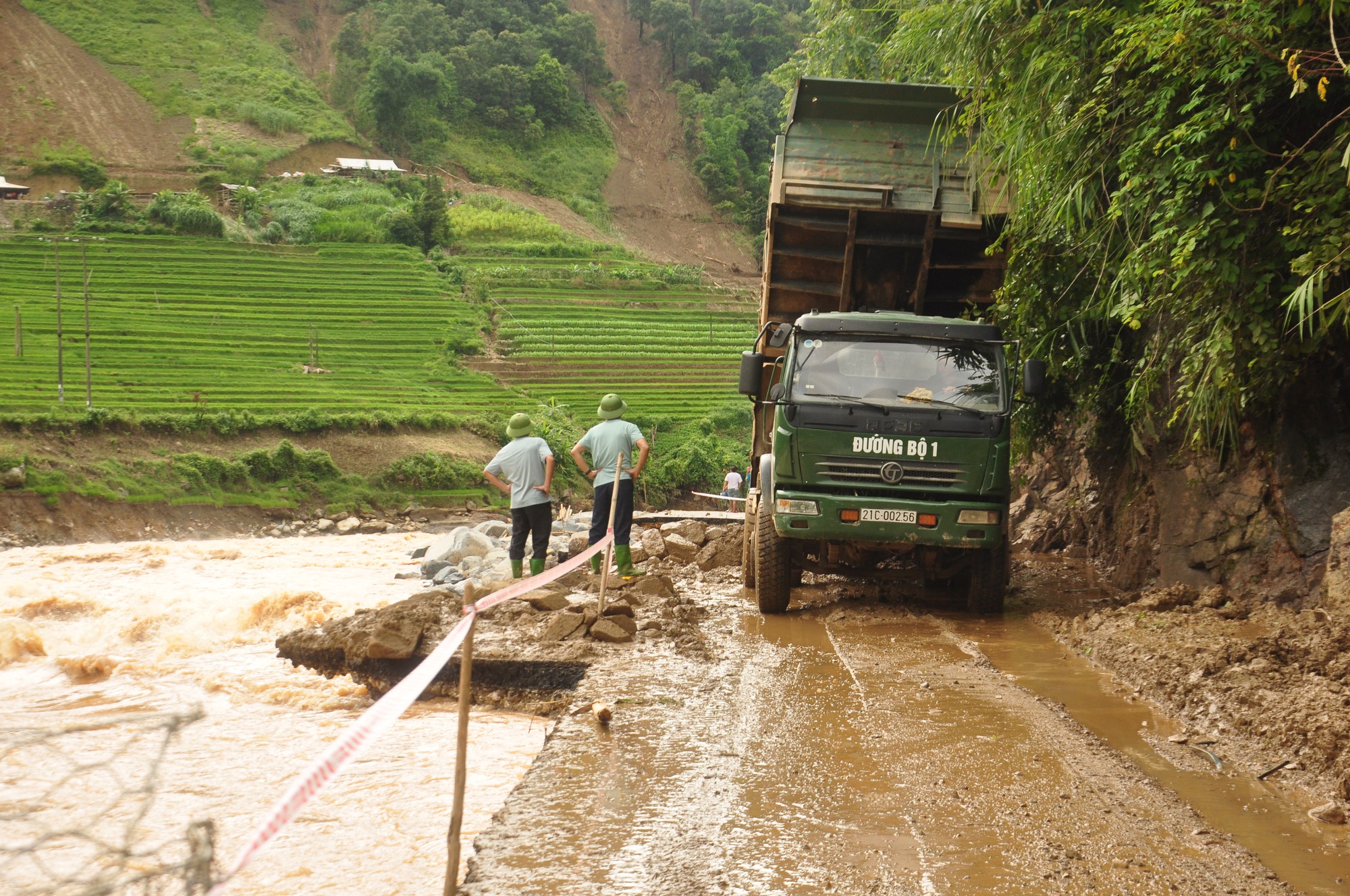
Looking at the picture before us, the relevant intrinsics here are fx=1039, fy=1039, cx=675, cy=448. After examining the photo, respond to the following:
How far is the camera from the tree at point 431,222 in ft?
202

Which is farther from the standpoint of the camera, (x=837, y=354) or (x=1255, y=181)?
(x=837, y=354)

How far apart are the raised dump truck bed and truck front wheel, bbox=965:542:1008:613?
3.11m

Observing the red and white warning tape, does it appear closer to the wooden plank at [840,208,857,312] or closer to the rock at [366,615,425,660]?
the rock at [366,615,425,660]

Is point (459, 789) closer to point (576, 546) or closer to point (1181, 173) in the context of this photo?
point (1181, 173)

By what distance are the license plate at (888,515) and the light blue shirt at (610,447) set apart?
230 centimetres

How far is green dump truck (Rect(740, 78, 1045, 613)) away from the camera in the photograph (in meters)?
8.03

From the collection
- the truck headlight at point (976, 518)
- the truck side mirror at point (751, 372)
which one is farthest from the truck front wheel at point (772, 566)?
the truck headlight at point (976, 518)

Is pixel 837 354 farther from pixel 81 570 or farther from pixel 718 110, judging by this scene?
pixel 718 110

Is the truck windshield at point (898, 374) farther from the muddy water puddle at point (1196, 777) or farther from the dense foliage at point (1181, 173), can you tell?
the muddy water puddle at point (1196, 777)

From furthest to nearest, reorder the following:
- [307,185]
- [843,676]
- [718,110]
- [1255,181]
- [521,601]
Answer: [718,110] → [307,185] → [521,601] → [843,676] → [1255,181]

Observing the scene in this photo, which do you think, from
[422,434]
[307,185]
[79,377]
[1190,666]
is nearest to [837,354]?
[1190,666]

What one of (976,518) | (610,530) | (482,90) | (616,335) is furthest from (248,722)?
(482,90)

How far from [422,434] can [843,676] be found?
30.7m

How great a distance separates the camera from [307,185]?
69.6m
